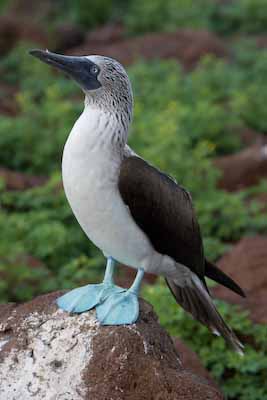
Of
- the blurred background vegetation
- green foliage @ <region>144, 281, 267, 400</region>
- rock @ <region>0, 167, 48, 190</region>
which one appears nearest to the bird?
green foliage @ <region>144, 281, 267, 400</region>

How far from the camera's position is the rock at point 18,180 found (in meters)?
8.66

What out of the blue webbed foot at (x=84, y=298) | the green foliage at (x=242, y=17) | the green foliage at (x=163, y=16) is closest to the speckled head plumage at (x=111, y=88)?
the blue webbed foot at (x=84, y=298)

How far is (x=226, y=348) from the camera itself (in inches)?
227

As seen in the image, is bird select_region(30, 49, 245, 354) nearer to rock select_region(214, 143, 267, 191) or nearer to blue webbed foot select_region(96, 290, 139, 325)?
blue webbed foot select_region(96, 290, 139, 325)

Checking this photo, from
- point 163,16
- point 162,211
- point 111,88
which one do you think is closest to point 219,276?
point 162,211

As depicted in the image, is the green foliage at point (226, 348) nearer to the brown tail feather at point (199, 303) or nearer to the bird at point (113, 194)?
the brown tail feather at point (199, 303)

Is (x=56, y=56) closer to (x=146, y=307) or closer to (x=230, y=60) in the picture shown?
(x=146, y=307)

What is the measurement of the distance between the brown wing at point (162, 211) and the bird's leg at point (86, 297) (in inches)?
10.6

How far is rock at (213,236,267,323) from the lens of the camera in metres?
6.28

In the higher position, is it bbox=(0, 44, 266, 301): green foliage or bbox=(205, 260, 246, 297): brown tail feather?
bbox=(205, 260, 246, 297): brown tail feather

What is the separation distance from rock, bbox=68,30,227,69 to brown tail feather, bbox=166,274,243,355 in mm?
9529

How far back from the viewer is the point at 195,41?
47.9 ft

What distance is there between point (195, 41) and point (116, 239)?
10.9m

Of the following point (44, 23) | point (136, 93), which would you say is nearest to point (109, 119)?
point (136, 93)
